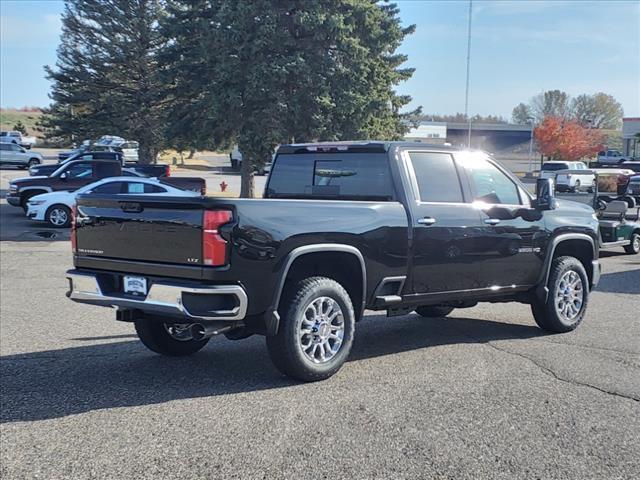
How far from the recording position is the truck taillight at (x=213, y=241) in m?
5.06

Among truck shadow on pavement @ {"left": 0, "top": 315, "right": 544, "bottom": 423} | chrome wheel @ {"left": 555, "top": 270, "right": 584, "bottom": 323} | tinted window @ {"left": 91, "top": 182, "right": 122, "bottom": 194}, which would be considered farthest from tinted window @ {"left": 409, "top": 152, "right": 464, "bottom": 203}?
tinted window @ {"left": 91, "top": 182, "right": 122, "bottom": 194}

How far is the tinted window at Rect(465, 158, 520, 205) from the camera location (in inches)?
278

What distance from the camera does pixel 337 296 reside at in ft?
19.0

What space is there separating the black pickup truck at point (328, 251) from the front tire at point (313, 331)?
11 mm

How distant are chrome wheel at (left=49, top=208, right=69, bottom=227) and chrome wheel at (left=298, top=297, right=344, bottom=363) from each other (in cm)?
1620

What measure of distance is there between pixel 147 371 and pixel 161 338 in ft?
1.59

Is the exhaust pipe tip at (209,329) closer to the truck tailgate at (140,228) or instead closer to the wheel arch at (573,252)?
the truck tailgate at (140,228)

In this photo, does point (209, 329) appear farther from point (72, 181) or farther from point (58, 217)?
point (72, 181)

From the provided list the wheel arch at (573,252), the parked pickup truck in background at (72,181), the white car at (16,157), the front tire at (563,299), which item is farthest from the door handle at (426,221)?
the white car at (16,157)

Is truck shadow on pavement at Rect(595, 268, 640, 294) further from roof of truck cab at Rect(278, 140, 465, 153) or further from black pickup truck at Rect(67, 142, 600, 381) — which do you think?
roof of truck cab at Rect(278, 140, 465, 153)

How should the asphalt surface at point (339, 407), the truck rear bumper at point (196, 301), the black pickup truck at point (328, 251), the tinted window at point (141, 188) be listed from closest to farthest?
the asphalt surface at point (339, 407), the truck rear bumper at point (196, 301), the black pickup truck at point (328, 251), the tinted window at point (141, 188)

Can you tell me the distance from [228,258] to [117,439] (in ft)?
4.78

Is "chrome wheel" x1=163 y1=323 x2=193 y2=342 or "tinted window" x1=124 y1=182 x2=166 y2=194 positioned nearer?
"chrome wheel" x1=163 y1=323 x2=193 y2=342

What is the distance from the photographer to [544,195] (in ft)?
24.0
